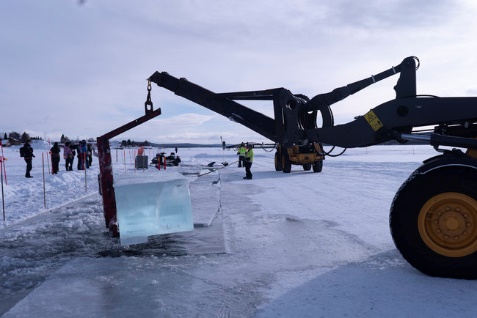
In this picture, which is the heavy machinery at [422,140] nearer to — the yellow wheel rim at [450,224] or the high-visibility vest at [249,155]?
the yellow wheel rim at [450,224]

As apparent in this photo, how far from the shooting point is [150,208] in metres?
5.14

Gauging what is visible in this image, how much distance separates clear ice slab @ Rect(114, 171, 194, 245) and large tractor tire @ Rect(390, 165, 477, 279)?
257 cm

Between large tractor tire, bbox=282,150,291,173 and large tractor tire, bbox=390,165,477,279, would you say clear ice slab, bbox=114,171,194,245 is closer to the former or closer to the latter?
large tractor tire, bbox=390,165,477,279

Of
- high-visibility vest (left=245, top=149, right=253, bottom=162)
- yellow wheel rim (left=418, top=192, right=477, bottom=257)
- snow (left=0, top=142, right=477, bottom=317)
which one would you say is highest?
high-visibility vest (left=245, top=149, right=253, bottom=162)

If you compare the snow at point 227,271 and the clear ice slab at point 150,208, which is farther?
the clear ice slab at point 150,208

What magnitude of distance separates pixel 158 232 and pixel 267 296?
2044 mm

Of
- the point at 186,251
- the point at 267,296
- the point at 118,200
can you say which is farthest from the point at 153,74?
the point at 267,296

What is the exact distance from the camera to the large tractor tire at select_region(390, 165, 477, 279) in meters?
3.80

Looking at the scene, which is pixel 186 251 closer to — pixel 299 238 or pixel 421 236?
pixel 299 238

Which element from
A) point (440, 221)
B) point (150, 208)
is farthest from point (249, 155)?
point (440, 221)

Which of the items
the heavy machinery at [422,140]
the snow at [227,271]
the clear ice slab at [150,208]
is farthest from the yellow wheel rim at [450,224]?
the clear ice slab at [150,208]

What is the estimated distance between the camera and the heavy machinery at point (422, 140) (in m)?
3.83

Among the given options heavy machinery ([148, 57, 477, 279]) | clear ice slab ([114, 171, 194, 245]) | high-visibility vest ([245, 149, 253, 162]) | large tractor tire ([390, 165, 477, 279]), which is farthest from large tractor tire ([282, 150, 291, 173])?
large tractor tire ([390, 165, 477, 279])

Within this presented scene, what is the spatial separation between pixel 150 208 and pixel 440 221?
3.33 m
